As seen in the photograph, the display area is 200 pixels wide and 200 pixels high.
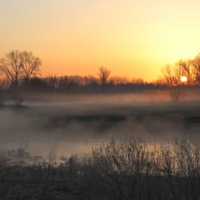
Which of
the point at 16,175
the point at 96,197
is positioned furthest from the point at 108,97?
the point at 96,197

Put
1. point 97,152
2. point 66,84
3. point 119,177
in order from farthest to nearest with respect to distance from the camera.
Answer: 1. point 66,84
2. point 97,152
3. point 119,177

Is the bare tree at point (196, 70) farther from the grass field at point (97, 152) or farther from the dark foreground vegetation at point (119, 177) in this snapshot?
the dark foreground vegetation at point (119, 177)

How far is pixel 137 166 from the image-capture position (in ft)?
27.2

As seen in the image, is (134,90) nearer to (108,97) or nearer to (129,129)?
(108,97)

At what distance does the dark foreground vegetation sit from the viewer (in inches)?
330

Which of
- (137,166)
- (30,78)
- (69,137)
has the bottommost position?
(69,137)

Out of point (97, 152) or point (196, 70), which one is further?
point (196, 70)

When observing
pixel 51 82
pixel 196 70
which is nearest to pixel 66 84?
pixel 51 82

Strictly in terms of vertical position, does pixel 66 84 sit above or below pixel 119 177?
above

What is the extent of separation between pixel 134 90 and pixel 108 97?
18.9m

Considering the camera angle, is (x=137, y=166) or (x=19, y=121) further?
(x=19, y=121)

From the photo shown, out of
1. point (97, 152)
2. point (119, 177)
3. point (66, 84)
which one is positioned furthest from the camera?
point (66, 84)

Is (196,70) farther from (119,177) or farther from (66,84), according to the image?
(119,177)

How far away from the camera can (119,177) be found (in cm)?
858
